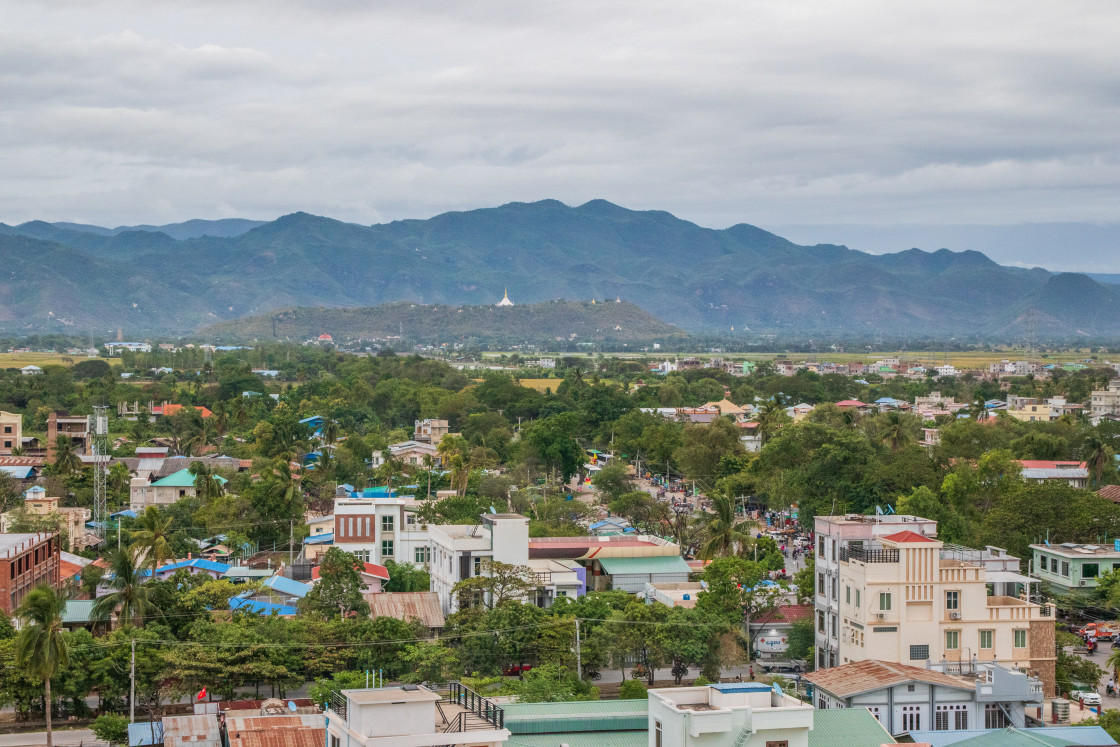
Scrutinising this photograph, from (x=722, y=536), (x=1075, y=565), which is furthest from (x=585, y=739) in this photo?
(x=1075, y=565)

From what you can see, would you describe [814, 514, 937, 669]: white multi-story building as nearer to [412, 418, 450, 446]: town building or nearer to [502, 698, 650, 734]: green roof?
[502, 698, 650, 734]: green roof

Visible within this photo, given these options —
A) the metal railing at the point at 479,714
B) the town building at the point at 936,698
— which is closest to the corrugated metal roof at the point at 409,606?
the town building at the point at 936,698

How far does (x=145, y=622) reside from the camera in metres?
37.6

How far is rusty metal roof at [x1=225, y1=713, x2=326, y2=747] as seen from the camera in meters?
26.8

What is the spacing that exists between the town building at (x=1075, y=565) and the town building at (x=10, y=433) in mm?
60595

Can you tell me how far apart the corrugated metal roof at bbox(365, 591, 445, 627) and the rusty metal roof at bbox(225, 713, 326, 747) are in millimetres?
10501

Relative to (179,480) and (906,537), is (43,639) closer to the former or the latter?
(906,537)

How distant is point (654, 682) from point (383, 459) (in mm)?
47225

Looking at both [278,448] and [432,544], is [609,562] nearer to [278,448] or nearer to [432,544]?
[432,544]

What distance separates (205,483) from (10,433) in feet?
95.6

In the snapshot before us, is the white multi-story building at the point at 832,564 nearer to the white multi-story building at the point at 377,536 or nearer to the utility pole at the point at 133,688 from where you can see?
the white multi-story building at the point at 377,536

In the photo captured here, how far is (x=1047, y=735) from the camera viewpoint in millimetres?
25500

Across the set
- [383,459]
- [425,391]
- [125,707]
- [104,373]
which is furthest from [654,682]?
[104,373]

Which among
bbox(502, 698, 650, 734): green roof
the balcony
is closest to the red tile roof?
the balcony
